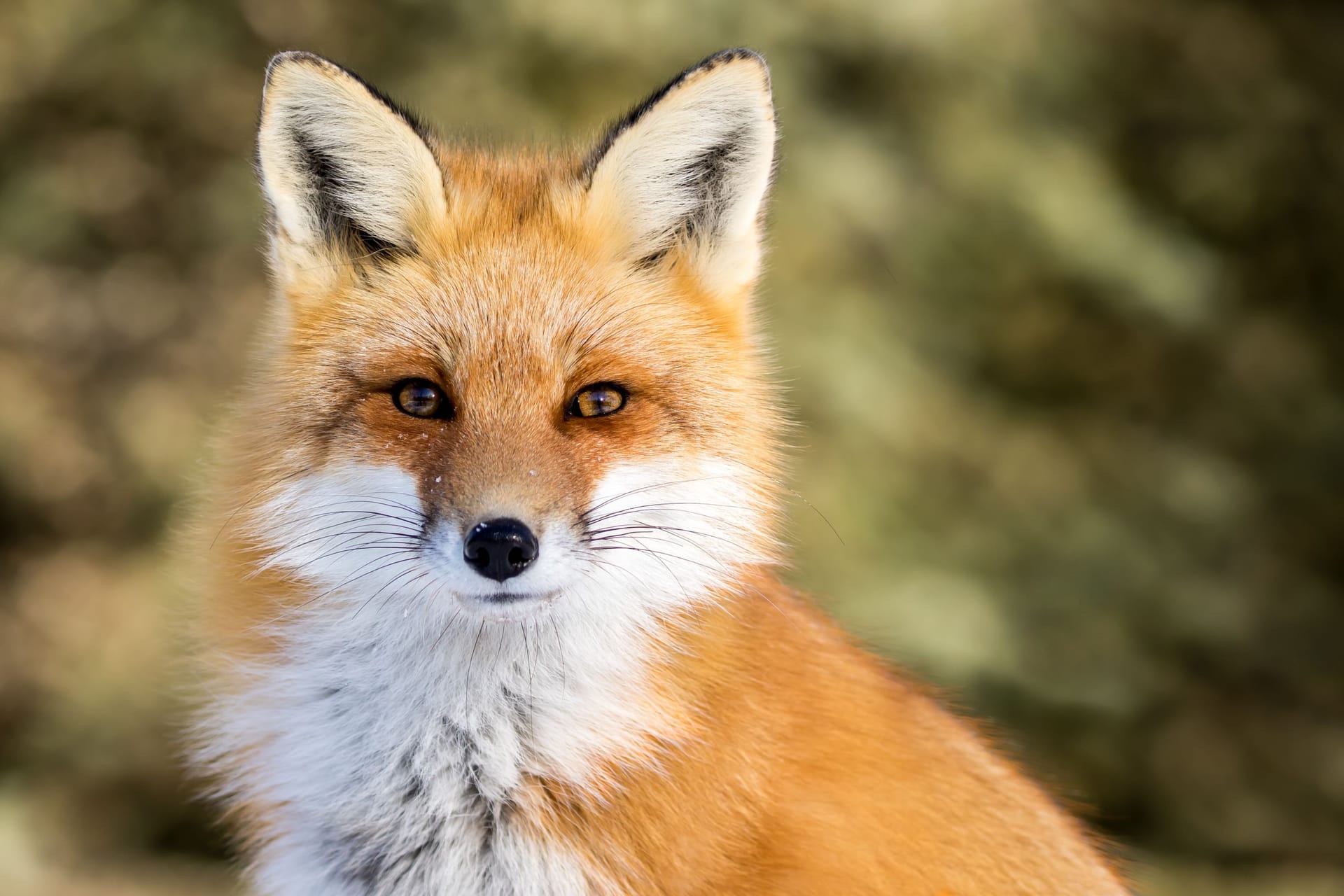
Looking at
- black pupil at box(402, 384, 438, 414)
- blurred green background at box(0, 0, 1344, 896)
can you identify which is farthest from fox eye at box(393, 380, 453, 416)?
blurred green background at box(0, 0, 1344, 896)

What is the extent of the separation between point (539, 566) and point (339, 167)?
0.97m

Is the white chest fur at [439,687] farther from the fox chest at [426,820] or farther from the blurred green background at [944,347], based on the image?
the blurred green background at [944,347]

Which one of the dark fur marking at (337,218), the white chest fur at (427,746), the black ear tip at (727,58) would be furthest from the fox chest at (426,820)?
the black ear tip at (727,58)

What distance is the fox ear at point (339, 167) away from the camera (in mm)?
2230

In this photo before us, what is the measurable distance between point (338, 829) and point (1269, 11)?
5583 millimetres

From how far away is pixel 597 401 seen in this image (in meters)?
2.20

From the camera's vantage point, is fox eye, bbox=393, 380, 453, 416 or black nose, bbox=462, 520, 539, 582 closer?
black nose, bbox=462, 520, 539, 582

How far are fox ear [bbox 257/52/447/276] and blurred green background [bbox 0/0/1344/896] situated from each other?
100 inches

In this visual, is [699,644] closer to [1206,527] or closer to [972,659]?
[972,659]

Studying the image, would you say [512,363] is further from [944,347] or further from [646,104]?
[944,347]

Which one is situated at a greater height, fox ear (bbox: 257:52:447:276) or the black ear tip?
the black ear tip

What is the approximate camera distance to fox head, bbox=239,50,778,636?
2.04m

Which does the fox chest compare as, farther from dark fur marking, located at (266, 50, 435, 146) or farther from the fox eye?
dark fur marking, located at (266, 50, 435, 146)

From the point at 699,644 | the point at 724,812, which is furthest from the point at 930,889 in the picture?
the point at 699,644
